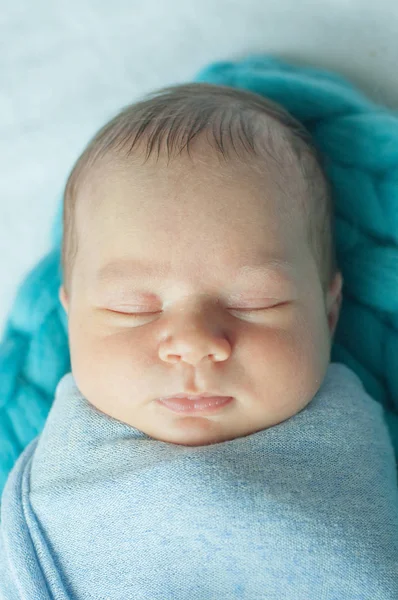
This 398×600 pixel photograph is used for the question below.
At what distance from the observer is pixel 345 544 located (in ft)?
2.85

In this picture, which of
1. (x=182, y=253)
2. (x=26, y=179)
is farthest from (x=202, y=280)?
(x=26, y=179)

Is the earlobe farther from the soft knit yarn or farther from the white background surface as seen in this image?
the white background surface

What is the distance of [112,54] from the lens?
4.64ft

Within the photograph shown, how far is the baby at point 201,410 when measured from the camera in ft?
2.88

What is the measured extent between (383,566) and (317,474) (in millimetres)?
141

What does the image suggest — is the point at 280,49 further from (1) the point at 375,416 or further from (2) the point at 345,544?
(2) the point at 345,544

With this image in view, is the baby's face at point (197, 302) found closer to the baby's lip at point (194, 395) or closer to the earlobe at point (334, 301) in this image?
the baby's lip at point (194, 395)

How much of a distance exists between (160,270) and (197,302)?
70 mm

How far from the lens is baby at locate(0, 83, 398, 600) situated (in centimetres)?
88

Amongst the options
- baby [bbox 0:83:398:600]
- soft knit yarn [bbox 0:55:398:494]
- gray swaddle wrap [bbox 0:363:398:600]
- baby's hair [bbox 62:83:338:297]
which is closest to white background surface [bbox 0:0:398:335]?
soft knit yarn [bbox 0:55:398:494]

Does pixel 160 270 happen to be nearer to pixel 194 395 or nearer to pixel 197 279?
pixel 197 279

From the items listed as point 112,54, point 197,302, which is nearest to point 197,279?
point 197,302

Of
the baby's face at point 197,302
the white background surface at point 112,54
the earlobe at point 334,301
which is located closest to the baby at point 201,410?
the baby's face at point 197,302

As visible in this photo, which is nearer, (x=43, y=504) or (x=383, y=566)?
(x=383, y=566)
